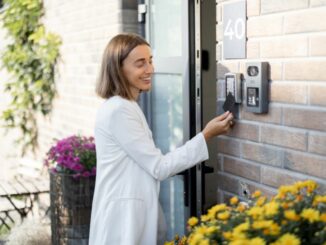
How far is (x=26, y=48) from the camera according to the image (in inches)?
263

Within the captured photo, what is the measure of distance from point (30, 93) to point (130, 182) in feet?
14.5

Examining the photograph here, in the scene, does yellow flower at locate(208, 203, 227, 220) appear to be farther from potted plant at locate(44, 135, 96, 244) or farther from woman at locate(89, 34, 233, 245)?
potted plant at locate(44, 135, 96, 244)

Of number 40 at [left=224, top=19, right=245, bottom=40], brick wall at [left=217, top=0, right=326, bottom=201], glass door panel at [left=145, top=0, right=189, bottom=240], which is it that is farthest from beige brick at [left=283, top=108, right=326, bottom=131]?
glass door panel at [left=145, top=0, right=189, bottom=240]

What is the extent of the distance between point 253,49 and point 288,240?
1.22m

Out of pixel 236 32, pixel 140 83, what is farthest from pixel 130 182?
pixel 236 32

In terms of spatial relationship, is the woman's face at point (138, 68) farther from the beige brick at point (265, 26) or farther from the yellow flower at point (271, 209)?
the yellow flower at point (271, 209)

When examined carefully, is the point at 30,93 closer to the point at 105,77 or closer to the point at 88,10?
the point at 88,10

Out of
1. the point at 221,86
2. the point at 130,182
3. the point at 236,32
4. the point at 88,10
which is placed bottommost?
the point at 130,182

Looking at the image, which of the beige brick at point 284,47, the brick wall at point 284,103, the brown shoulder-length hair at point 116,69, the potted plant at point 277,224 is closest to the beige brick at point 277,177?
the brick wall at point 284,103

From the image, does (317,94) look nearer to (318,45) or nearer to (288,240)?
(318,45)

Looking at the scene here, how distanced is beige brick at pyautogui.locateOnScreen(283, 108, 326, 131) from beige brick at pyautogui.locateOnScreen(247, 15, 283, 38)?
33 centimetres

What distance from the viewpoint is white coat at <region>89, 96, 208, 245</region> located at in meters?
2.47

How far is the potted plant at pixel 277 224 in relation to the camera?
148 cm

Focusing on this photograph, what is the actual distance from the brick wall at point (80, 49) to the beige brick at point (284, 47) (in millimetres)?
1975
